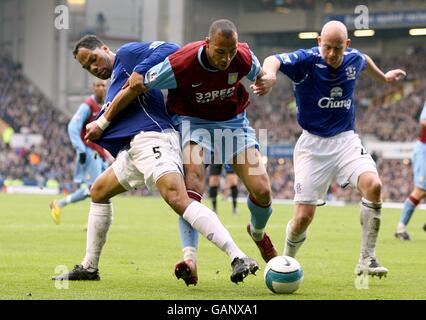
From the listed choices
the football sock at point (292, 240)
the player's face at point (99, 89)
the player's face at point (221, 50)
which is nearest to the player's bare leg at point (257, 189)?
the football sock at point (292, 240)

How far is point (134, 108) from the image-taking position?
8.46 meters

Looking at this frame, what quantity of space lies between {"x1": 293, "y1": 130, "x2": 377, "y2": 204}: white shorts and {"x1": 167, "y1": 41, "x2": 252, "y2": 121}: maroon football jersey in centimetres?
107

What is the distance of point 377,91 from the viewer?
47219 mm

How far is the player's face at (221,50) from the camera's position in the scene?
753 cm

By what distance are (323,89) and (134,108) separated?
1978 mm

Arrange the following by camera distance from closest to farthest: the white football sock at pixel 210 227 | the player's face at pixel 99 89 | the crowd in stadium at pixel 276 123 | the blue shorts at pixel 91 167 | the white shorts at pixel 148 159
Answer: the white football sock at pixel 210 227, the white shorts at pixel 148 159, the player's face at pixel 99 89, the blue shorts at pixel 91 167, the crowd in stadium at pixel 276 123

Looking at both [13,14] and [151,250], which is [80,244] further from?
[13,14]

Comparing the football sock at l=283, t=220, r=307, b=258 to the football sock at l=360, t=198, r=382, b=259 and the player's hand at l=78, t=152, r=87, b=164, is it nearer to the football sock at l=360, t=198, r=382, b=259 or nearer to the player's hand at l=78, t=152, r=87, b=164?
the football sock at l=360, t=198, r=382, b=259

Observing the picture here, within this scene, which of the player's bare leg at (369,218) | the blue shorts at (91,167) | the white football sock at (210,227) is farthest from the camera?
the blue shorts at (91,167)

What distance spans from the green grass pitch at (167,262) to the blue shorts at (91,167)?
867 mm

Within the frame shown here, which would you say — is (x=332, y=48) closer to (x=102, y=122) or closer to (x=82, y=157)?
(x=102, y=122)

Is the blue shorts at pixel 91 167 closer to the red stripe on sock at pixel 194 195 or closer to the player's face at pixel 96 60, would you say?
the player's face at pixel 96 60

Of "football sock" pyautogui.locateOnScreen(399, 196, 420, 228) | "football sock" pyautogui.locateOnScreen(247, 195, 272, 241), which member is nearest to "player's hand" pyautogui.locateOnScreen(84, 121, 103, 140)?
"football sock" pyautogui.locateOnScreen(247, 195, 272, 241)

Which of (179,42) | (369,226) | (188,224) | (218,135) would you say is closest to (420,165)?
(369,226)
